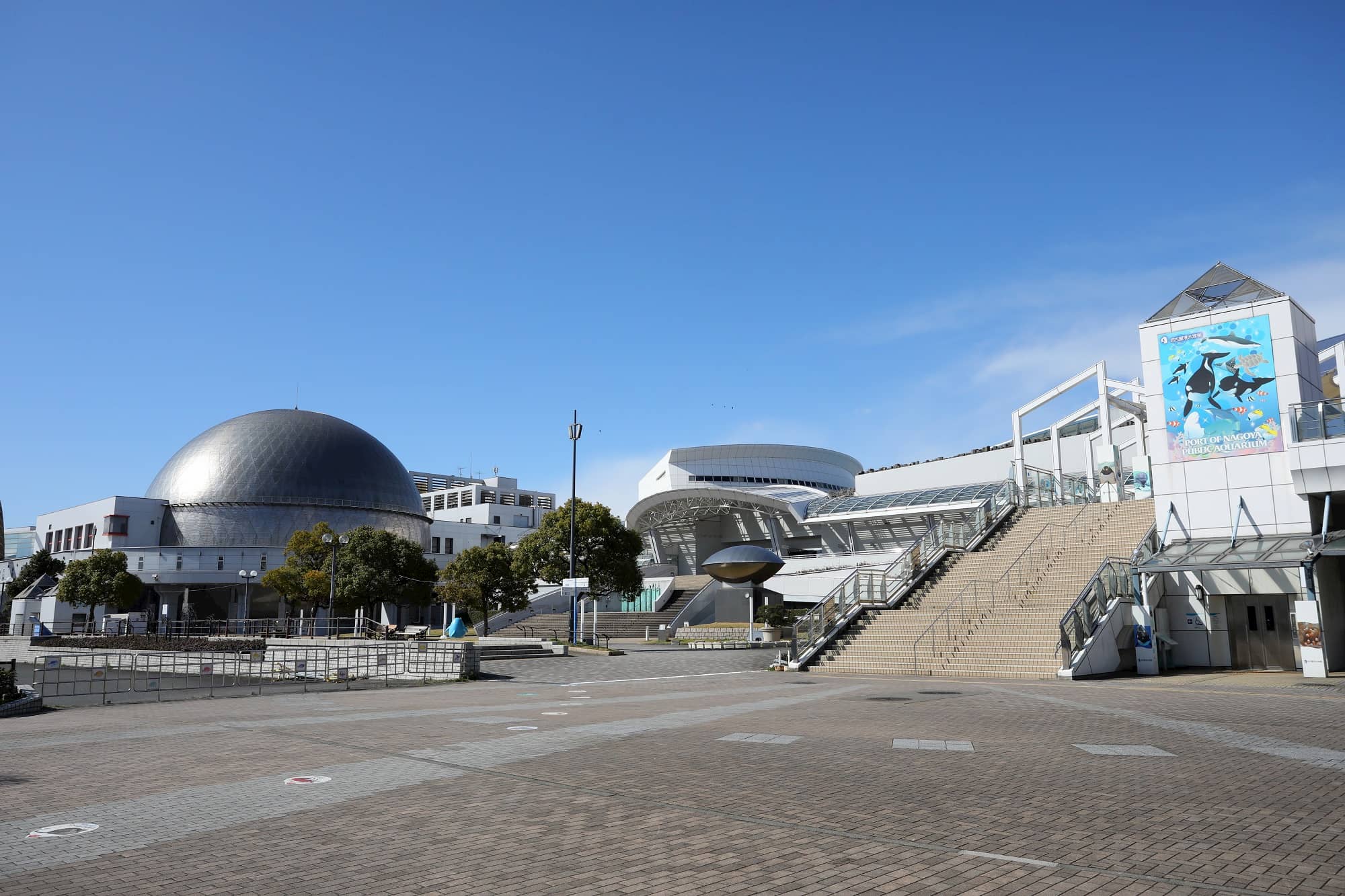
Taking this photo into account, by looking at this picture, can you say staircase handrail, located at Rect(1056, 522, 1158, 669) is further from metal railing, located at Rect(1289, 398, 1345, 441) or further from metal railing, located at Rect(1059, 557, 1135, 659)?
metal railing, located at Rect(1289, 398, 1345, 441)

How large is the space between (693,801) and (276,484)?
298 ft

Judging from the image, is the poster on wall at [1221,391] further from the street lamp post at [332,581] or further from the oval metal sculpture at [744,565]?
the street lamp post at [332,581]

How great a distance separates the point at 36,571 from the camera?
86625 millimetres

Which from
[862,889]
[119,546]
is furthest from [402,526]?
[862,889]

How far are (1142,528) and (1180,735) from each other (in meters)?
19.8

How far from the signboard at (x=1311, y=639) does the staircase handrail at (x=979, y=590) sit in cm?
789

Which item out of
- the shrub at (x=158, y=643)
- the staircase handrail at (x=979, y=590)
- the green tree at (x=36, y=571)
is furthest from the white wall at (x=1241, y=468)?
the green tree at (x=36, y=571)

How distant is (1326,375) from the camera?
40.2 m

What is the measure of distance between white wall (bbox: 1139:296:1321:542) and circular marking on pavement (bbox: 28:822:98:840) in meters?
25.8

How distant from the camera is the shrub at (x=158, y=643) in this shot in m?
43.2

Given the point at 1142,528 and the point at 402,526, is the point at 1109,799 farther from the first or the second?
the point at 402,526

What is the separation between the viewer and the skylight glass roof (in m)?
63.4

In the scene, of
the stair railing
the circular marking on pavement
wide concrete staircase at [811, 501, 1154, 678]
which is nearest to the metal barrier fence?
wide concrete staircase at [811, 501, 1154, 678]

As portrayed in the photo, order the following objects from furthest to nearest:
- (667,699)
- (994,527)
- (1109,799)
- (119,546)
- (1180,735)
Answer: (119,546) < (994,527) < (667,699) < (1180,735) < (1109,799)
